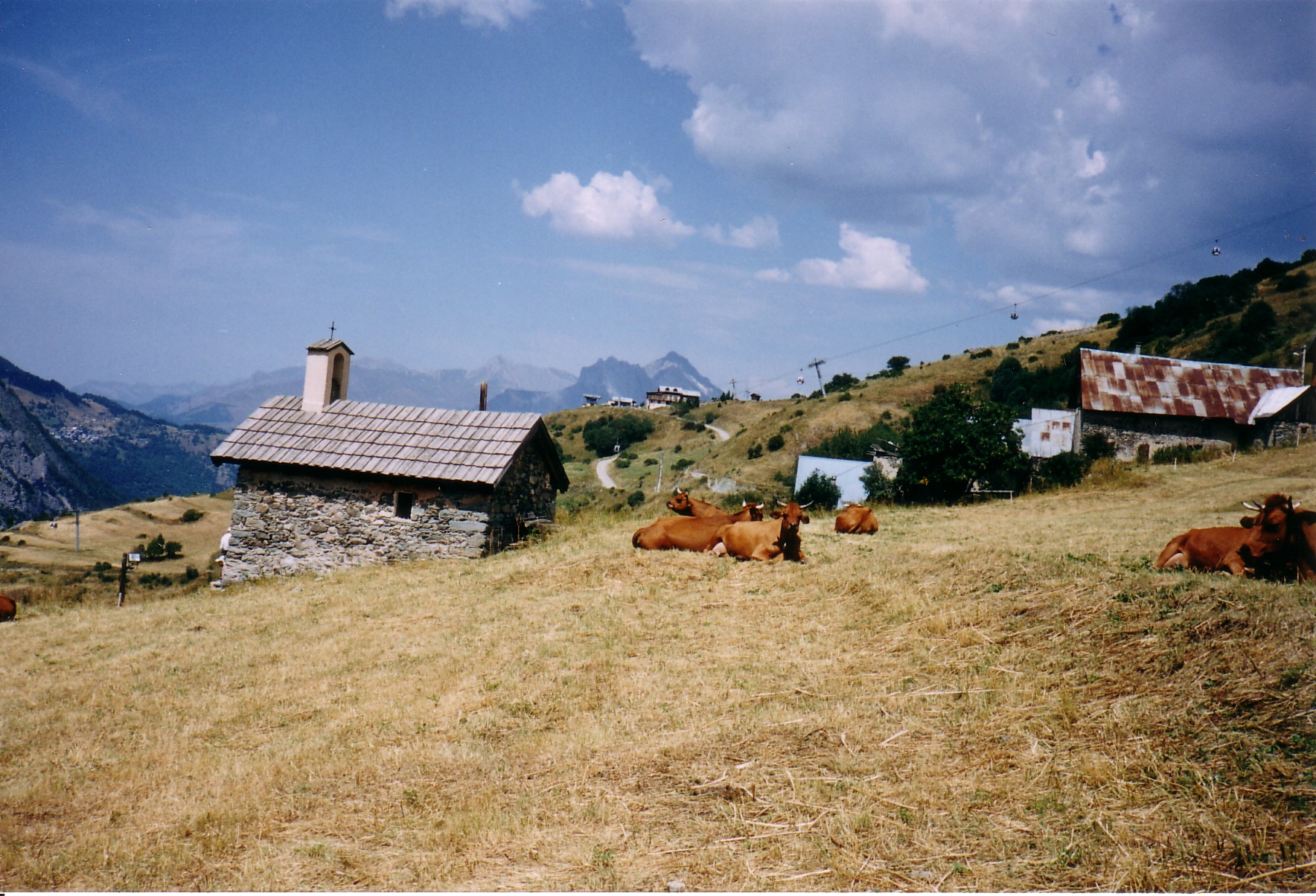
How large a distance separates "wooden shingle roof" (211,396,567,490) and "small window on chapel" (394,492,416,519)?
2.46 feet

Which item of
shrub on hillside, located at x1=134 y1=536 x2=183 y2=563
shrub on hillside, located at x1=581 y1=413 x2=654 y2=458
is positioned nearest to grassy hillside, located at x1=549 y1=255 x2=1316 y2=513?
shrub on hillside, located at x1=581 y1=413 x2=654 y2=458

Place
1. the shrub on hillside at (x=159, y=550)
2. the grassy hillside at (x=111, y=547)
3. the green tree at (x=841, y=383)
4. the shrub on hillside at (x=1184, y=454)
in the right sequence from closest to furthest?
the shrub on hillside at (x=1184, y=454) → the grassy hillside at (x=111, y=547) → the shrub on hillside at (x=159, y=550) → the green tree at (x=841, y=383)

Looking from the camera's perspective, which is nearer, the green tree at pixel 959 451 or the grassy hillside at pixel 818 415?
the green tree at pixel 959 451

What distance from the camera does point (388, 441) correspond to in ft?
67.1

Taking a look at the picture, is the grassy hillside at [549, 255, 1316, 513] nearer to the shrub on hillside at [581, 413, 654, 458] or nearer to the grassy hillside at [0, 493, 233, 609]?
the shrub on hillside at [581, 413, 654, 458]

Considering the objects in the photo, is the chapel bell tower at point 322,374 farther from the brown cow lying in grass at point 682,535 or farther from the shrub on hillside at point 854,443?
the shrub on hillside at point 854,443

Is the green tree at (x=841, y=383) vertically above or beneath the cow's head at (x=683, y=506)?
above

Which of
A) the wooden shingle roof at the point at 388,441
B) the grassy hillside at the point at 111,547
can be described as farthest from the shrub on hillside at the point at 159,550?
the wooden shingle roof at the point at 388,441

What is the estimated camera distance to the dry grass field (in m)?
4.46

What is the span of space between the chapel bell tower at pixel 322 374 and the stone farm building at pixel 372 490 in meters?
1.08

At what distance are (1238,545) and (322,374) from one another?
74.7 ft

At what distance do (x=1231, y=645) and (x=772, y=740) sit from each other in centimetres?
407

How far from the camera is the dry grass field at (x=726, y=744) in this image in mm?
4465

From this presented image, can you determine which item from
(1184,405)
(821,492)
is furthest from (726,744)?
(1184,405)
